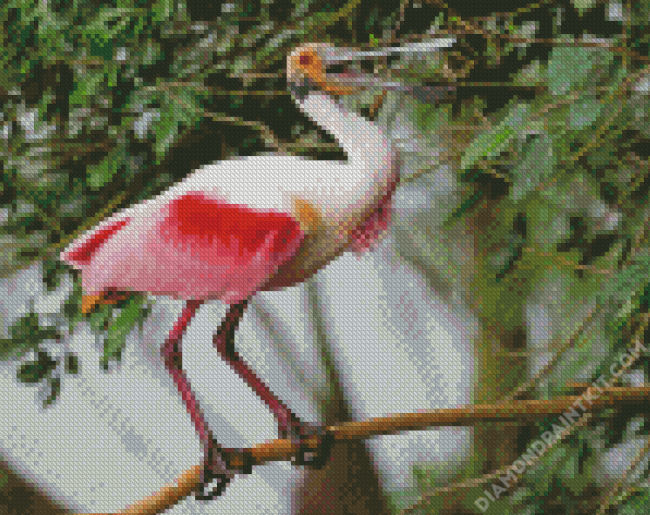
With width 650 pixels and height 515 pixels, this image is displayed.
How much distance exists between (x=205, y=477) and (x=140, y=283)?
261 mm

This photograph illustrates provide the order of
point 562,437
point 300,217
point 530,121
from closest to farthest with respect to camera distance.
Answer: point 300,217, point 530,121, point 562,437

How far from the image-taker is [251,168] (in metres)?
0.98

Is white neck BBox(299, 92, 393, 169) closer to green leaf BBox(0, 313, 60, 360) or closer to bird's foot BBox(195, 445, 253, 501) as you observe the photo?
bird's foot BBox(195, 445, 253, 501)

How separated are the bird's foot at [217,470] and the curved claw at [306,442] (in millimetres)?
66

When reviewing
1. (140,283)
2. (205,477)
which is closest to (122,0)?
(140,283)

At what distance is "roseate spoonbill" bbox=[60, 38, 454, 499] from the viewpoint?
91 cm

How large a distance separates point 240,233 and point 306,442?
28cm

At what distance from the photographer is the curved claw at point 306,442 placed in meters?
0.95

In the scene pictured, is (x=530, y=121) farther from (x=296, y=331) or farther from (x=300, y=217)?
(x=296, y=331)

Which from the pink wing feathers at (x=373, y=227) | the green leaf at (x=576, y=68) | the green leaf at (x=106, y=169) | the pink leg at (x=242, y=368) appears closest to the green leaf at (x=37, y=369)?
the green leaf at (x=106, y=169)

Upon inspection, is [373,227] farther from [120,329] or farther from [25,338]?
[25,338]

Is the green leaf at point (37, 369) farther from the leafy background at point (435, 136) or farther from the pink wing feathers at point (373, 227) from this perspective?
the pink wing feathers at point (373, 227)

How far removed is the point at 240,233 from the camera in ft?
3.01

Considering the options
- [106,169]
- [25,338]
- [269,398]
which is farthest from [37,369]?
[269,398]
